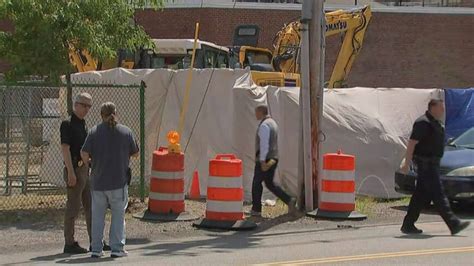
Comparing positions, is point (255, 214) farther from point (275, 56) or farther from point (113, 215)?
point (275, 56)

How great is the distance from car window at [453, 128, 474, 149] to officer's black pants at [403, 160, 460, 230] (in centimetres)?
358

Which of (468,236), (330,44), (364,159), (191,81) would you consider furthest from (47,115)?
(330,44)

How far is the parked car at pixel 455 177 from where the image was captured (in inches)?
527

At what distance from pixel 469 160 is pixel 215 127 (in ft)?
14.5

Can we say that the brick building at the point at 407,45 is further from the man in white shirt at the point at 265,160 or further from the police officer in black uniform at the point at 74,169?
the police officer in black uniform at the point at 74,169

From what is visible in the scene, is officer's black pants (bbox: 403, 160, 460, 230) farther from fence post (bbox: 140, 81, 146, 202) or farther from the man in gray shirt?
fence post (bbox: 140, 81, 146, 202)

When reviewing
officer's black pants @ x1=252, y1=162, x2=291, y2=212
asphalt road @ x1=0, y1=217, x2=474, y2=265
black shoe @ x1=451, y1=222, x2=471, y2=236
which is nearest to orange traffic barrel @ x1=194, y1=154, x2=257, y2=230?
asphalt road @ x1=0, y1=217, x2=474, y2=265

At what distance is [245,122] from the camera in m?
14.9

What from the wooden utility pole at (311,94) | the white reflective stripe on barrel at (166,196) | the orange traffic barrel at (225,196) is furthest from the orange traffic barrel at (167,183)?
the wooden utility pole at (311,94)

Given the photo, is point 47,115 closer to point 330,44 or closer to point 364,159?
point 364,159

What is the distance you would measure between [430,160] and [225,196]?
2.89 metres

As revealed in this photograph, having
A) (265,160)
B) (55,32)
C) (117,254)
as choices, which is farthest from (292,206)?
(55,32)

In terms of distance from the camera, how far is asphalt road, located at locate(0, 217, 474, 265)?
9.55 meters

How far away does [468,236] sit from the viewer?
37.2 ft
